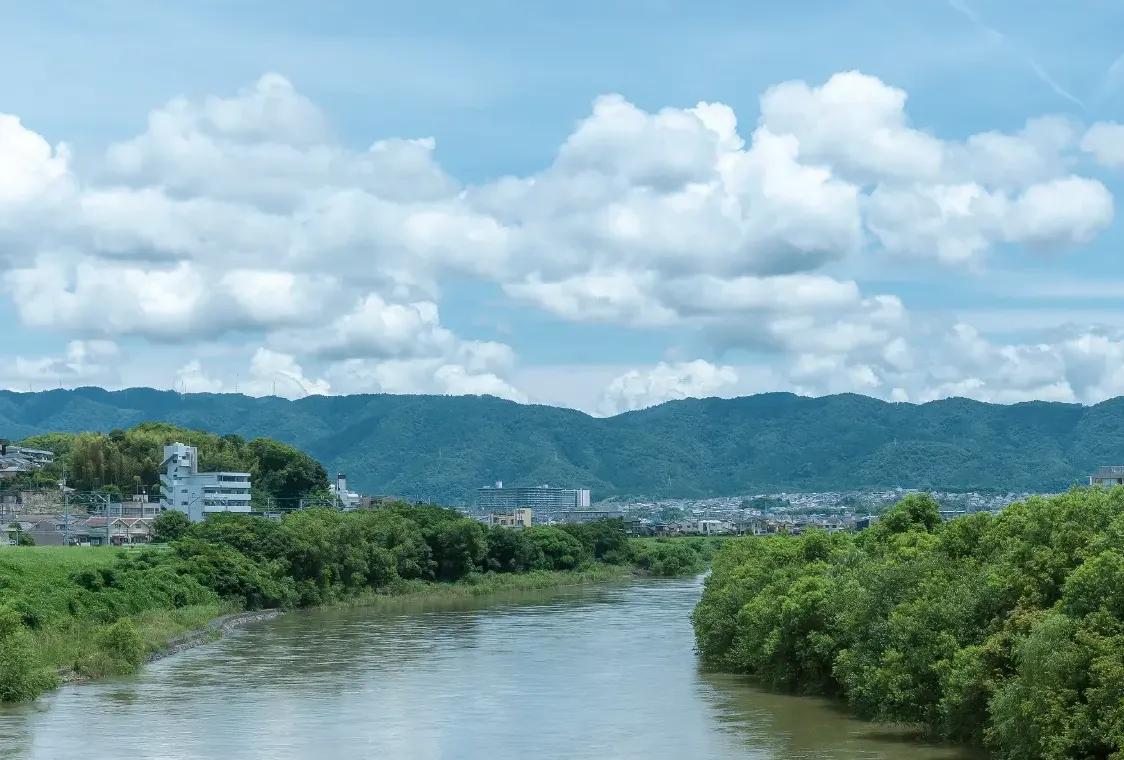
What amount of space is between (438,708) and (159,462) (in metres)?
79.5

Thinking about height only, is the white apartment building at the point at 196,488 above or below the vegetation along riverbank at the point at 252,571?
above

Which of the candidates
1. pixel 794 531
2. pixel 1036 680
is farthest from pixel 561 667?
pixel 794 531

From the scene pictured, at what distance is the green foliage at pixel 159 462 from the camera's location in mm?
108125

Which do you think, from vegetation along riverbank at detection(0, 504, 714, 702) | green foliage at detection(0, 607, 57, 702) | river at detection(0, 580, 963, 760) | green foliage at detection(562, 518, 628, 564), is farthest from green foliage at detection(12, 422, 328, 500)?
green foliage at detection(0, 607, 57, 702)

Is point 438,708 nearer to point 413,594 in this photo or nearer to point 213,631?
point 213,631

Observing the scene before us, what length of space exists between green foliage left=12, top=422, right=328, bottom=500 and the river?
58721 mm

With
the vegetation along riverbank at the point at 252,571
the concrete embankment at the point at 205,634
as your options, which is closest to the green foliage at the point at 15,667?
the vegetation along riverbank at the point at 252,571

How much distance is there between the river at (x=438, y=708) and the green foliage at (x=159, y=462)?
58.7 m

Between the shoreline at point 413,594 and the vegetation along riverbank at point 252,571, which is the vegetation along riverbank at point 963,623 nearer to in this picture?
the shoreline at point 413,594

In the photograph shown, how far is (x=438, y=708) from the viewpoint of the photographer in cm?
3472

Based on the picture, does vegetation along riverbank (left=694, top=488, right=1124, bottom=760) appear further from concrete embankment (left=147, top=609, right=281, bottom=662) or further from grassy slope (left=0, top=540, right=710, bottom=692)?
grassy slope (left=0, top=540, right=710, bottom=692)

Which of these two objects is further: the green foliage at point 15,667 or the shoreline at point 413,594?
the shoreline at point 413,594

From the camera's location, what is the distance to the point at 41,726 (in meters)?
31.1

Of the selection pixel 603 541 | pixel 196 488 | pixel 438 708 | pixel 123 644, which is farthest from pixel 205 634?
pixel 603 541
